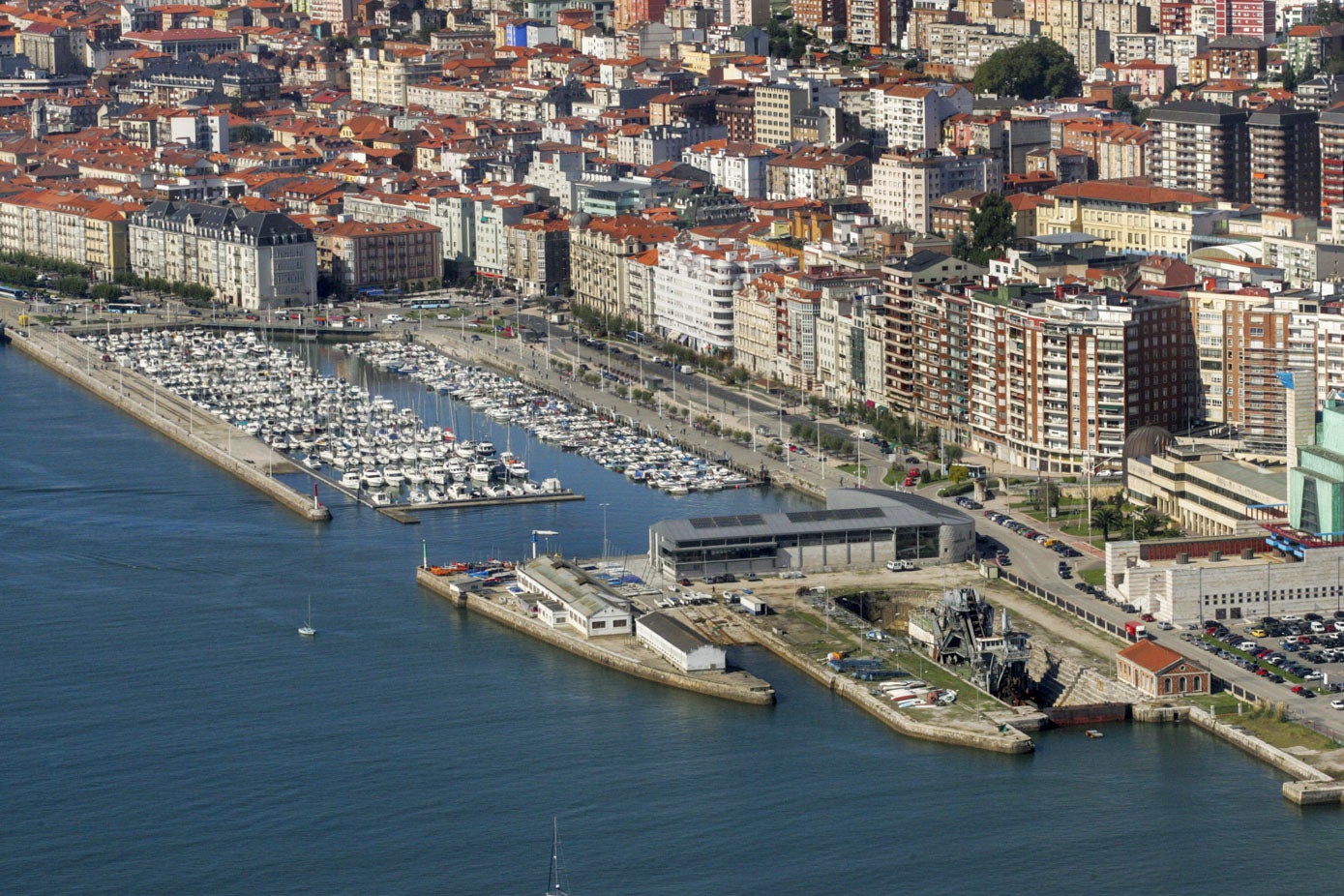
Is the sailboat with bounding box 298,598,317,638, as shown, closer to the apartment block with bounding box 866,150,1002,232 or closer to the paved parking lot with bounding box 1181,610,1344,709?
the paved parking lot with bounding box 1181,610,1344,709

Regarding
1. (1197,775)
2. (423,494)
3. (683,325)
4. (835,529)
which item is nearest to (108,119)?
(683,325)

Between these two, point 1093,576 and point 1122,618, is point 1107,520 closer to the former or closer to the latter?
point 1093,576

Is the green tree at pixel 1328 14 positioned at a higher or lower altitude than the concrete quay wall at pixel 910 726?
higher

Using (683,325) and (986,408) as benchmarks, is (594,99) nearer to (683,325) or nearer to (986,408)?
(683,325)

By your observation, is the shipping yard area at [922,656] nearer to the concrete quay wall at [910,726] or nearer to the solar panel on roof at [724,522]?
the concrete quay wall at [910,726]

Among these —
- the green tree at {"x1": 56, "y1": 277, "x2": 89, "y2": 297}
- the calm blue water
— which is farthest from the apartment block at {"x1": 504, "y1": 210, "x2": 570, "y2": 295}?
the calm blue water

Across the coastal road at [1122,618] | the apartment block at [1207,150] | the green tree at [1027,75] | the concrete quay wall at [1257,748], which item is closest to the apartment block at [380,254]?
the apartment block at [1207,150]

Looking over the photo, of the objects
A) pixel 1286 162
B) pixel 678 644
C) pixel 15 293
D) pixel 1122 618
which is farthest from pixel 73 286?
pixel 1122 618
